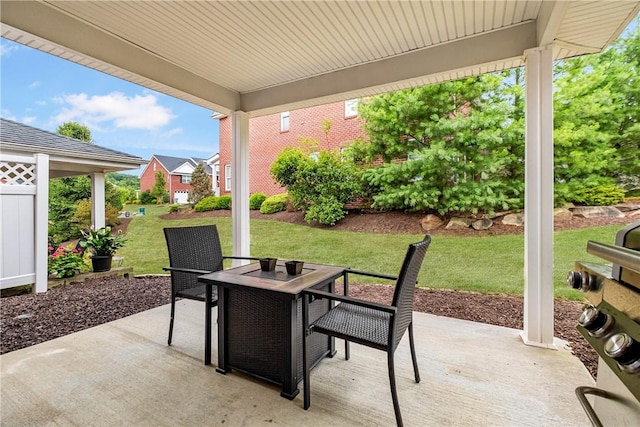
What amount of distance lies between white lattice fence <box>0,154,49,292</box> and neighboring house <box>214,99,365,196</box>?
4485mm

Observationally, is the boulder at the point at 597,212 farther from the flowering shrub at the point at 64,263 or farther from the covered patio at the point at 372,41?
the flowering shrub at the point at 64,263

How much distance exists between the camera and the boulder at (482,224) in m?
5.28

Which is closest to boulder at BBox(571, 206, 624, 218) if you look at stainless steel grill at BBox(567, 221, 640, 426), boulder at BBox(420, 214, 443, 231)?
boulder at BBox(420, 214, 443, 231)

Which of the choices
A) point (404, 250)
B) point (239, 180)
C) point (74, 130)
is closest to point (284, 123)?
point (239, 180)

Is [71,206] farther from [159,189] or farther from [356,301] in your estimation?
[356,301]

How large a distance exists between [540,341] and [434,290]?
68.0 inches

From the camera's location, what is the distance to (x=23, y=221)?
3.68 m

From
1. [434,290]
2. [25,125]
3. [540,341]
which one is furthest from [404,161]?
[25,125]

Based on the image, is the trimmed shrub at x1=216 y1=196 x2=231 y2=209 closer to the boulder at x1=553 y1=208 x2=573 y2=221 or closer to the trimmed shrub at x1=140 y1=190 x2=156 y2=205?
the trimmed shrub at x1=140 y1=190 x2=156 y2=205

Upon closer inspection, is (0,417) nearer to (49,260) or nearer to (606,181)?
(49,260)

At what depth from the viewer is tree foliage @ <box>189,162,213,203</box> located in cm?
944

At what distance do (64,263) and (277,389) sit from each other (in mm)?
4144

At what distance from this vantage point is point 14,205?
361 cm

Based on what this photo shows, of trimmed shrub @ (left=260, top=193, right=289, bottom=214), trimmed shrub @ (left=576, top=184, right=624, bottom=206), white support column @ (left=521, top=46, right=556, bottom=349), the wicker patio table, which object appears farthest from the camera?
trimmed shrub @ (left=260, top=193, right=289, bottom=214)
